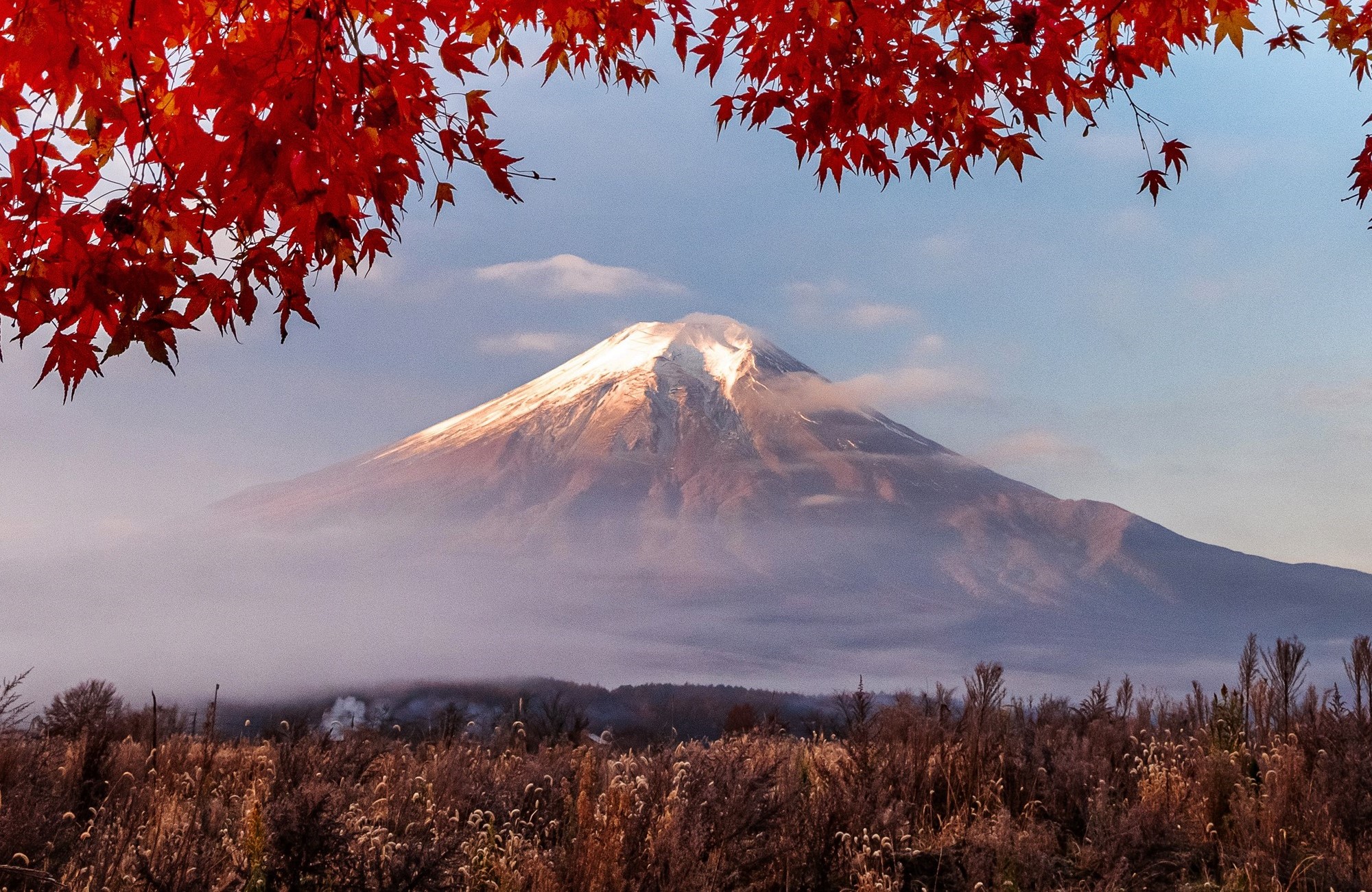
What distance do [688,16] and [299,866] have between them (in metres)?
5.64

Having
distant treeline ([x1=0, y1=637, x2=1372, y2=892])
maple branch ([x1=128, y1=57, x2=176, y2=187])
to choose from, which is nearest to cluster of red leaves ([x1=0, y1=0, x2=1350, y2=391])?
maple branch ([x1=128, y1=57, x2=176, y2=187])

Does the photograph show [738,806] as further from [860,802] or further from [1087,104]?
[1087,104]

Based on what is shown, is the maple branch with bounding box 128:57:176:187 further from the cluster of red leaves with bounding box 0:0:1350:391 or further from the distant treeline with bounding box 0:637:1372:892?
the distant treeline with bounding box 0:637:1372:892

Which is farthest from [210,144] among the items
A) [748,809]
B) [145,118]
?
[748,809]

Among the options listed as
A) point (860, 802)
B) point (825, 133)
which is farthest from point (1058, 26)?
point (860, 802)

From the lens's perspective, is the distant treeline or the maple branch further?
the distant treeline

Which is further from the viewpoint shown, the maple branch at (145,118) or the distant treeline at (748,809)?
the distant treeline at (748,809)

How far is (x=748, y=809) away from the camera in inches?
174

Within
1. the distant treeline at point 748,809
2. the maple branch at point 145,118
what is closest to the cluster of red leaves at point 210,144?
the maple branch at point 145,118

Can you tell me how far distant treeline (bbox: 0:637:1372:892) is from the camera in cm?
398

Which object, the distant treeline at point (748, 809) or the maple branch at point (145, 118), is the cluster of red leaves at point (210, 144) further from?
the distant treeline at point (748, 809)

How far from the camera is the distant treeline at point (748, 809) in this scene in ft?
13.1

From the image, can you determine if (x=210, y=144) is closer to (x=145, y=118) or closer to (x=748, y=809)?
(x=145, y=118)

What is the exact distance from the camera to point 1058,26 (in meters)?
5.41
